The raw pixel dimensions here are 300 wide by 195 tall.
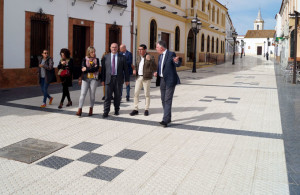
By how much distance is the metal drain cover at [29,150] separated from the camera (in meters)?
4.80

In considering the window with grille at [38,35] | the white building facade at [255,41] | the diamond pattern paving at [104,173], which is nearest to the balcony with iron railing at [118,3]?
the window with grille at [38,35]

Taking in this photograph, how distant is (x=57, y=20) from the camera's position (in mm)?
14344

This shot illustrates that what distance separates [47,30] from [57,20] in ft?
2.37

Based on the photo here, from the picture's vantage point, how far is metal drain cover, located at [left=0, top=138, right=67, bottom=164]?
4797 millimetres

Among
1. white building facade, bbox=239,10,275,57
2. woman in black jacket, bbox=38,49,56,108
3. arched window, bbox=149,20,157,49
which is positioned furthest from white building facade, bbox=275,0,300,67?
white building facade, bbox=239,10,275,57

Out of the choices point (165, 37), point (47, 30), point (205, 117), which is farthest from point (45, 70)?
point (165, 37)

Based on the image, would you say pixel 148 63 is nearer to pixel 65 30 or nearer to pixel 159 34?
pixel 65 30

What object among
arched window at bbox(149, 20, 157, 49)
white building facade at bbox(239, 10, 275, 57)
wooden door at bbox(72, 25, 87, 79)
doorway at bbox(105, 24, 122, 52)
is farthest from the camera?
white building facade at bbox(239, 10, 275, 57)

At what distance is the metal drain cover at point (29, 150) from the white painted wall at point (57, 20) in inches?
307

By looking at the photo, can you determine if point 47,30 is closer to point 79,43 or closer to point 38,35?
point 38,35

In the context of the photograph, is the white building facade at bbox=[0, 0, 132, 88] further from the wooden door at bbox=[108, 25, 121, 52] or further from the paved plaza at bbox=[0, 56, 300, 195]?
the paved plaza at bbox=[0, 56, 300, 195]

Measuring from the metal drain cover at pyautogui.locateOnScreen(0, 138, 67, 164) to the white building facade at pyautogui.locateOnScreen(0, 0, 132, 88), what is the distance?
296 inches

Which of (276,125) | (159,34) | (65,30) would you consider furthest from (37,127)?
(159,34)

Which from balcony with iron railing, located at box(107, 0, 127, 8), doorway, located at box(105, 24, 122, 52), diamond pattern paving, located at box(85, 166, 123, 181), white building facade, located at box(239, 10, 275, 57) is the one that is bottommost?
diamond pattern paving, located at box(85, 166, 123, 181)
